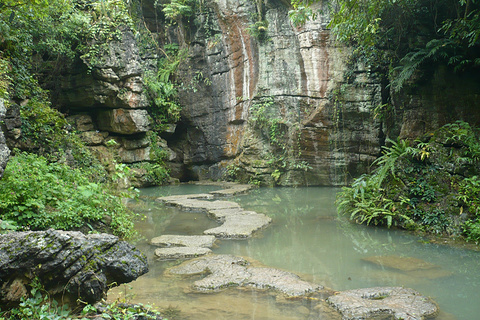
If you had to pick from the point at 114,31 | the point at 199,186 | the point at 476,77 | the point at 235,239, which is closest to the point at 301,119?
the point at 199,186

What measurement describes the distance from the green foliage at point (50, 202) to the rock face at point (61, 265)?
210 cm

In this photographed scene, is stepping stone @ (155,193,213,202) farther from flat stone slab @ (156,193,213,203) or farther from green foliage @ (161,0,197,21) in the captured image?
green foliage @ (161,0,197,21)

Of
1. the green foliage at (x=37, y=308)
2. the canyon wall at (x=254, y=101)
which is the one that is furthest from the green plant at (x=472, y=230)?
the green foliage at (x=37, y=308)

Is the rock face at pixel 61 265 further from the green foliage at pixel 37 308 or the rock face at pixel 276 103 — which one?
the rock face at pixel 276 103

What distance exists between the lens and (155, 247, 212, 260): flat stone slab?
5129 millimetres

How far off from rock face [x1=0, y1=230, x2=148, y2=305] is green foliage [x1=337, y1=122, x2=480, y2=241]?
17.4ft

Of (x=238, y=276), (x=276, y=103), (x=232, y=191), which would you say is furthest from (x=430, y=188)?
(x=276, y=103)

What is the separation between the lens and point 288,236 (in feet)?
20.9

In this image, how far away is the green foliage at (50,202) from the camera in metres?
4.40

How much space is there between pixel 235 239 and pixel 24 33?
6.98m

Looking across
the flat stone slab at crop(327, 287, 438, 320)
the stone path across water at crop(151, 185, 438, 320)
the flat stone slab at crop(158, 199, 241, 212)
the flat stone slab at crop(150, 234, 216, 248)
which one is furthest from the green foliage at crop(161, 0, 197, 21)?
the flat stone slab at crop(327, 287, 438, 320)

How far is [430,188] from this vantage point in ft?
22.2

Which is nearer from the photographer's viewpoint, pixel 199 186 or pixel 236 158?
pixel 199 186

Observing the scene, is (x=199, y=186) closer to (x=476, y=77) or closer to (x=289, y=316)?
(x=476, y=77)
